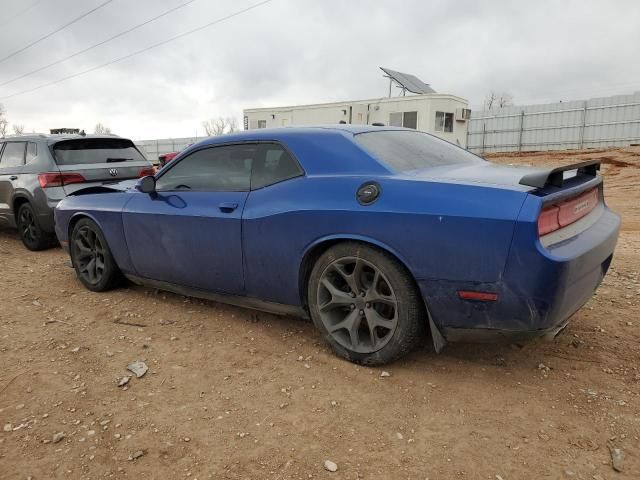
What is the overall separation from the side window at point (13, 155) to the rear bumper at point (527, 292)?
6.46m

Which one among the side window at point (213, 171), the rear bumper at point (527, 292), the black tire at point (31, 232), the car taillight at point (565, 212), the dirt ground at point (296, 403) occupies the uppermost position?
the side window at point (213, 171)

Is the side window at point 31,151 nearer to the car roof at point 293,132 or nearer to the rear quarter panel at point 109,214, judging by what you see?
the rear quarter panel at point 109,214

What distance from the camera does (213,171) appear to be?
11.8 ft

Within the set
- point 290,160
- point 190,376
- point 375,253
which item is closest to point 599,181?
point 375,253

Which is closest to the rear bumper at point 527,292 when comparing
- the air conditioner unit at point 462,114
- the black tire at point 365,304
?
the black tire at point 365,304

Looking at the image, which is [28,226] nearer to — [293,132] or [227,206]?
[227,206]

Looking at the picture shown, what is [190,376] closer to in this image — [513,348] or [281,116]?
[513,348]

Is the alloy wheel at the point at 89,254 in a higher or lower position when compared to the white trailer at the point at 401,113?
lower

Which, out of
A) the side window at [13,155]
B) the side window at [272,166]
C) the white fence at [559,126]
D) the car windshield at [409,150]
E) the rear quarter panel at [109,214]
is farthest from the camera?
the white fence at [559,126]

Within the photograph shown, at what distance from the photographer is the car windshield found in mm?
2977

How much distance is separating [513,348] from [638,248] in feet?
10.8

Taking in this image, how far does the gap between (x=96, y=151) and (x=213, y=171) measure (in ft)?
13.1

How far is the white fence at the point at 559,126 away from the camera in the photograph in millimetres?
23188

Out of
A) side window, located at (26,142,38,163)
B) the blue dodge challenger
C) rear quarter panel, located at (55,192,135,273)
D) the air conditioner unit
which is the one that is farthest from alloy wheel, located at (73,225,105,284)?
the air conditioner unit
